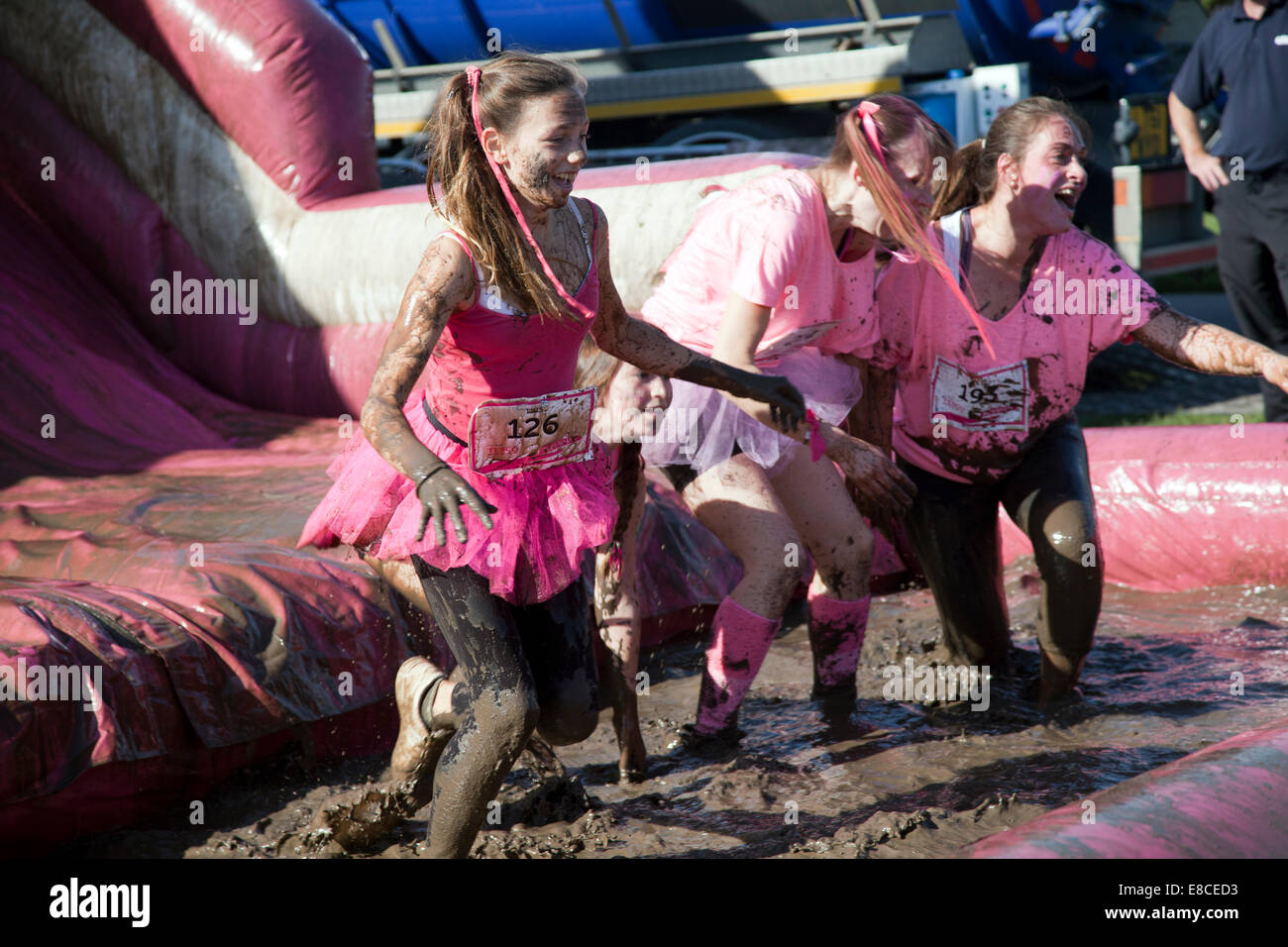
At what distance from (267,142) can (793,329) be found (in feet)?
10.3

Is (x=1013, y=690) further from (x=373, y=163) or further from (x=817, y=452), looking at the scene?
(x=373, y=163)

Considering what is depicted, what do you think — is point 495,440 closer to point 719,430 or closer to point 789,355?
point 719,430

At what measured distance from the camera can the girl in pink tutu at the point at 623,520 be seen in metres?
2.99

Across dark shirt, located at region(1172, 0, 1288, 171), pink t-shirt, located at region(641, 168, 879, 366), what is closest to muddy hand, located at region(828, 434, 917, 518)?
pink t-shirt, located at region(641, 168, 879, 366)

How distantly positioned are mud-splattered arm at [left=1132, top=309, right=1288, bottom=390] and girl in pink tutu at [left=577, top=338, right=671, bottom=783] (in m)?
1.14

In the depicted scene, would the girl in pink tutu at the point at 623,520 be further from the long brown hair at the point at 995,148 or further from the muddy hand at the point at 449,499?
the muddy hand at the point at 449,499

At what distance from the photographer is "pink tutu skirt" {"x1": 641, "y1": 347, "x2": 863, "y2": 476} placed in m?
3.05

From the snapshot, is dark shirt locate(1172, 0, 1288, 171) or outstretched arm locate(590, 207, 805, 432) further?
dark shirt locate(1172, 0, 1288, 171)

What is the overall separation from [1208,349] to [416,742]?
190 cm

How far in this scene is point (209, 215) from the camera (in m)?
5.52

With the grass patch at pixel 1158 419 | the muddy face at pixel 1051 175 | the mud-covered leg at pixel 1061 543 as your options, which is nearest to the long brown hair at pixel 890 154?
the muddy face at pixel 1051 175

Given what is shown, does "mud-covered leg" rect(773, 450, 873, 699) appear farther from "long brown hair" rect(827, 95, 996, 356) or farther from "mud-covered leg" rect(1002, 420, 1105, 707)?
"long brown hair" rect(827, 95, 996, 356)

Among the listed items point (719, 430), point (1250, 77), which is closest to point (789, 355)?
point (719, 430)

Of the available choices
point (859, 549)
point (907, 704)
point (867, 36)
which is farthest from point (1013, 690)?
point (867, 36)
